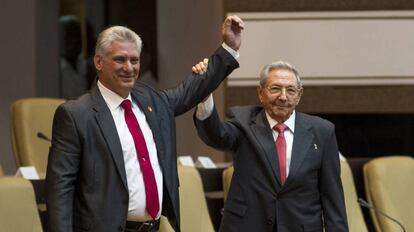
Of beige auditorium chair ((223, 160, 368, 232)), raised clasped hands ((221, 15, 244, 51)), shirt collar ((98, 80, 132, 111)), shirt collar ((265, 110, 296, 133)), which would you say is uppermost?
raised clasped hands ((221, 15, 244, 51))

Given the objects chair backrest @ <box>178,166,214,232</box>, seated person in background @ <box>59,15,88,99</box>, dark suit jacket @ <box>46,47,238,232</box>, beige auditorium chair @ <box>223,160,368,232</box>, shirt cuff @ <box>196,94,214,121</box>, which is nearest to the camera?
dark suit jacket @ <box>46,47,238,232</box>

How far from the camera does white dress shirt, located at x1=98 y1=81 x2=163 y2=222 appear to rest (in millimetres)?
3303

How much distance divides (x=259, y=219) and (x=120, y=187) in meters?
0.94

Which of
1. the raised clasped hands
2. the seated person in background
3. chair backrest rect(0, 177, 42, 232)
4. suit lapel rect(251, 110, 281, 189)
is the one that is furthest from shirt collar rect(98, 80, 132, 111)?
the seated person in background

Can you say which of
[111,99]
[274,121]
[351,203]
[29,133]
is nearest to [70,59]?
[29,133]

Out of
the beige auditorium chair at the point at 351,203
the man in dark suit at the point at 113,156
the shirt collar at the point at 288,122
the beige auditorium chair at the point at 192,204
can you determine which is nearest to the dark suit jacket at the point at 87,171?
the man in dark suit at the point at 113,156

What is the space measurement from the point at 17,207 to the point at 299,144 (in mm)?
1195

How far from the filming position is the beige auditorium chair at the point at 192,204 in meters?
5.00

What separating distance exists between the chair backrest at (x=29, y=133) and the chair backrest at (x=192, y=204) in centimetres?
154

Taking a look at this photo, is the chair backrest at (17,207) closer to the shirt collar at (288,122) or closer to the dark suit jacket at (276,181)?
the dark suit jacket at (276,181)

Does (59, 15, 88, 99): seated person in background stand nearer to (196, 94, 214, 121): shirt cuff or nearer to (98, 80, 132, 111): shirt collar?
(196, 94, 214, 121): shirt cuff

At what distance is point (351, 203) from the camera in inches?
219

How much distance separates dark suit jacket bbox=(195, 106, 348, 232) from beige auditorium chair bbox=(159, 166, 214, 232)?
2.89ft

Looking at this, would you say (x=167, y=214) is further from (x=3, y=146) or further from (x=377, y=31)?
(x=3, y=146)
